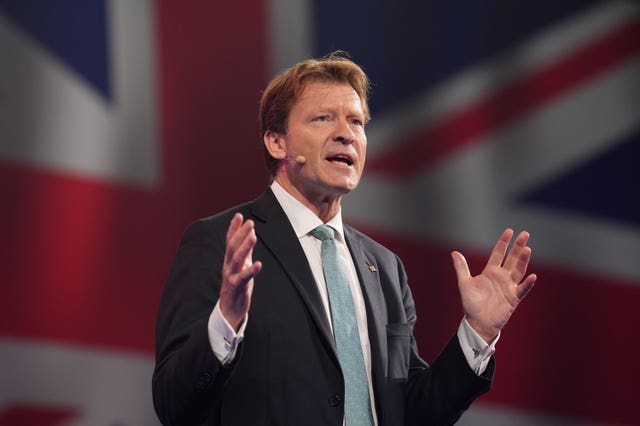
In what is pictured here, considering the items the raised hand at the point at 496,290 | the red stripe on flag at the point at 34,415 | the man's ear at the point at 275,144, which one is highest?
the man's ear at the point at 275,144

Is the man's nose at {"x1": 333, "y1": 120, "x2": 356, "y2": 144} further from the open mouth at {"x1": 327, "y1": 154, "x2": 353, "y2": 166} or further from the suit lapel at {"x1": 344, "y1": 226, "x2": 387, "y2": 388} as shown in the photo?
the suit lapel at {"x1": 344, "y1": 226, "x2": 387, "y2": 388}

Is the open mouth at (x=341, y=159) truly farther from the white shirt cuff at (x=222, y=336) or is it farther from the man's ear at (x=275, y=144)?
the white shirt cuff at (x=222, y=336)

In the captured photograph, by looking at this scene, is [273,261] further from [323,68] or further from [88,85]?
[88,85]

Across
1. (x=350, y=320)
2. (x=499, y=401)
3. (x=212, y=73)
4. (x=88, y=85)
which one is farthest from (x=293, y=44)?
(x=350, y=320)

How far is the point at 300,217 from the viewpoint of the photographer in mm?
2066

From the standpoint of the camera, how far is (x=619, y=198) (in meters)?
Answer: 3.76

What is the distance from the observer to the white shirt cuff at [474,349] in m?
1.98

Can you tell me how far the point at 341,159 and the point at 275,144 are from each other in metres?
0.18

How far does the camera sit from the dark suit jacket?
176 cm

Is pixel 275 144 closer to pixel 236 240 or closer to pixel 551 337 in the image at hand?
pixel 236 240

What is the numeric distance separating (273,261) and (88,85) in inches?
61.0

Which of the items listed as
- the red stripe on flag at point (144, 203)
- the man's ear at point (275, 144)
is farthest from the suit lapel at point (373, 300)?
the red stripe on flag at point (144, 203)

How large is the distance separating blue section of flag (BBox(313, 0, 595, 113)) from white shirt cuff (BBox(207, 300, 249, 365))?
6.47 ft

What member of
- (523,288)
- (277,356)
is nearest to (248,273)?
(277,356)
